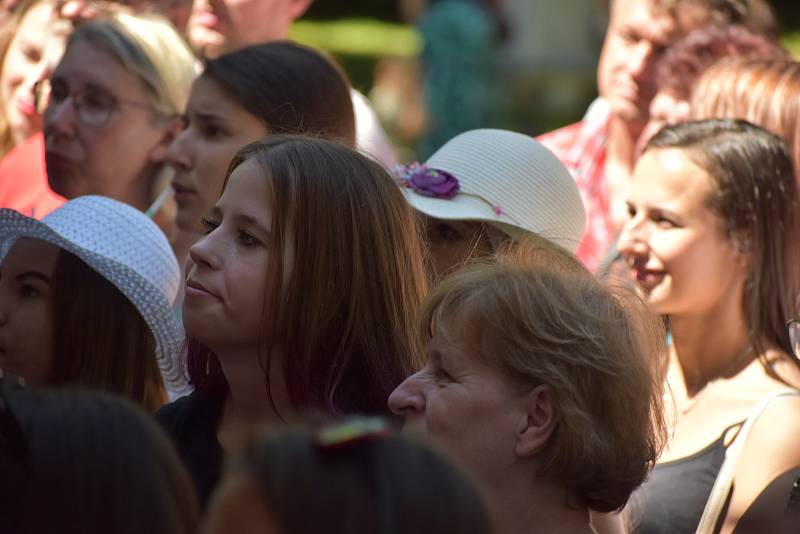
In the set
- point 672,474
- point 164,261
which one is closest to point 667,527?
point 672,474

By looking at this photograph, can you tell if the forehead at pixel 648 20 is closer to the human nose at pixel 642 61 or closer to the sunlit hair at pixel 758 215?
the human nose at pixel 642 61

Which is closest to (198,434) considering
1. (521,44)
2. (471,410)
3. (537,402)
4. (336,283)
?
(336,283)

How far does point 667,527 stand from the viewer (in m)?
3.50

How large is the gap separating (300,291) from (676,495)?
1.25 meters

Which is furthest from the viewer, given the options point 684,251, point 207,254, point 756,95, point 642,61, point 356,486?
point 642,61

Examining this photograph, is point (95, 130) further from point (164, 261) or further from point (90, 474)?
point (90, 474)

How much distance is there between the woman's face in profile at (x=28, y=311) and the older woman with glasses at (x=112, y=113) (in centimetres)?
105

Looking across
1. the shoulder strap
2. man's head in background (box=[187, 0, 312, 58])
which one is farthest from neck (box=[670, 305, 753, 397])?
man's head in background (box=[187, 0, 312, 58])

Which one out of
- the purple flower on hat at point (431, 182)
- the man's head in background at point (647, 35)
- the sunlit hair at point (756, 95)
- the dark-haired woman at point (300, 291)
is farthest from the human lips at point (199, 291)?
the man's head in background at point (647, 35)

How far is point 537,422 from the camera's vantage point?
8.34 ft

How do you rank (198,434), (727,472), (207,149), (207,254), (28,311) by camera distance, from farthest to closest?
(207,149)
(727,472)
(28,311)
(198,434)
(207,254)

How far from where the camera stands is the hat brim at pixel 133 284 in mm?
3375

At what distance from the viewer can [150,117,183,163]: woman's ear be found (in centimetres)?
453

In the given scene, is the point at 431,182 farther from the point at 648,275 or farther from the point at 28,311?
the point at 28,311
